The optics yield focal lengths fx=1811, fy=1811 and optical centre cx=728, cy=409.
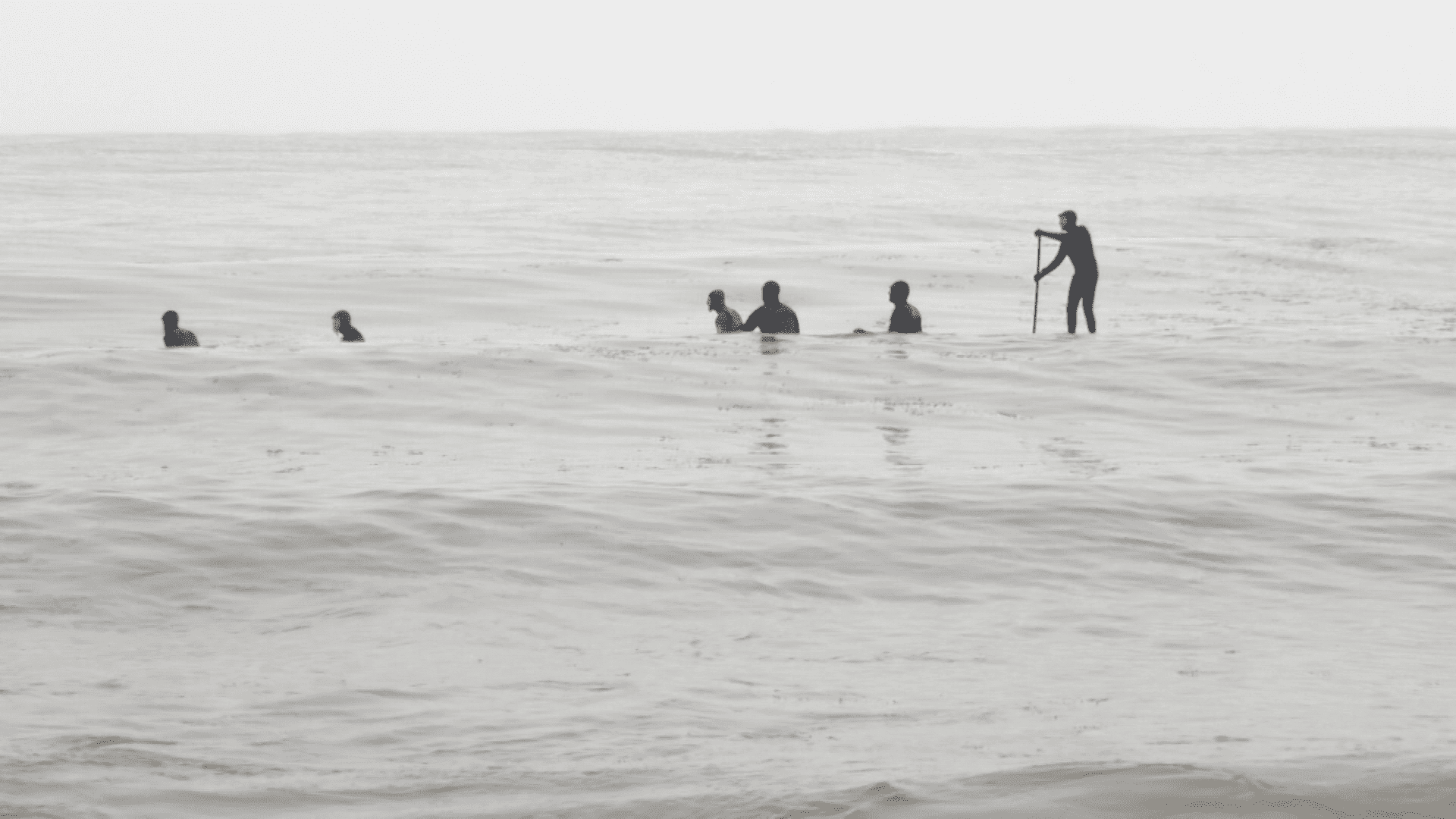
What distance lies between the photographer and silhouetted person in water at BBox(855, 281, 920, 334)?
2253 cm

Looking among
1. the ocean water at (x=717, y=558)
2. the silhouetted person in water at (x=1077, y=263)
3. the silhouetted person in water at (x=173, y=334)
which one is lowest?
the ocean water at (x=717, y=558)

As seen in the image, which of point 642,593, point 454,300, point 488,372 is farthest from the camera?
point 454,300

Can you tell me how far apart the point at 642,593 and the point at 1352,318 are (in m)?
20.0

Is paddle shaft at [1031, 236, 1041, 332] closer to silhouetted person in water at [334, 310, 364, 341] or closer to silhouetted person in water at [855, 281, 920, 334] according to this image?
silhouetted person in water at [855, 281, 920, 334]

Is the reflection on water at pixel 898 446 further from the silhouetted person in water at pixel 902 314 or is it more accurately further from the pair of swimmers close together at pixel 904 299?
the silhouetted person in water at pixel 902 314

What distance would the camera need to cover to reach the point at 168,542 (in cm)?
1226

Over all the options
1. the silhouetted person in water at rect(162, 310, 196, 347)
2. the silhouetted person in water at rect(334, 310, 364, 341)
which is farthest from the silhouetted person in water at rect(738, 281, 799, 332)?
the silhouetted person in water at rect(162, 310, 196, 347)

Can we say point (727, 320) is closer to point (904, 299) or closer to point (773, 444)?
point (904, 299)

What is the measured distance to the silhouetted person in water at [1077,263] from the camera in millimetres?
22438

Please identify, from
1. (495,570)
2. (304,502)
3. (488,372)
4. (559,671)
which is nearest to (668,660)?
(559,671)

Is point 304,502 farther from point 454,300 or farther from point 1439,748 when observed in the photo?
point 454,300

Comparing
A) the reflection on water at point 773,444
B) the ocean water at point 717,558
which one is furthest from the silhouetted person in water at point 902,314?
the reflection on water at point 773,444

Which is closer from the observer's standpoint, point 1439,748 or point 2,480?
point 1439,748

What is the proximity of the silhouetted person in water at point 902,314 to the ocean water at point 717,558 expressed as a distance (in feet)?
1.46
